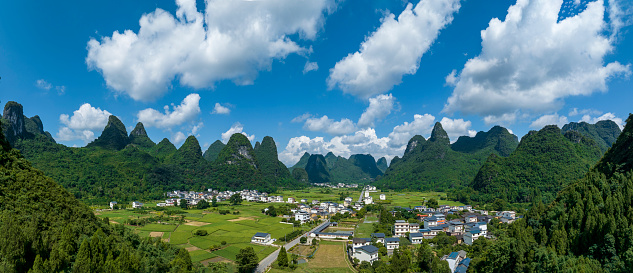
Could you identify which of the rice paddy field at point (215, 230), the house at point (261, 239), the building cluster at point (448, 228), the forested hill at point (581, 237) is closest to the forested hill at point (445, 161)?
the building cluster at point (448, 228)

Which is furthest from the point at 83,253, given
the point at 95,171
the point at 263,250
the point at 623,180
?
the point at 95,171

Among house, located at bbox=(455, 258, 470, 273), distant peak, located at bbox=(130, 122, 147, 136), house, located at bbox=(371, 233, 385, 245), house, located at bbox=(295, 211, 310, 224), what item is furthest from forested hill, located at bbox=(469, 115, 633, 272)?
distant peak, located at bbox=(130, 122, 147, 136)

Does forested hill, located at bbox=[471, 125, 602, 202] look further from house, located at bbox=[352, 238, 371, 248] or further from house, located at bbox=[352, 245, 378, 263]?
house, located at bbox=[352, 245, 378, 263]

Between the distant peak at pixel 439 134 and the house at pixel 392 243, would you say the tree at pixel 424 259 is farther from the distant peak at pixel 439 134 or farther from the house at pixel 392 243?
the distant peak at pixel 439 134

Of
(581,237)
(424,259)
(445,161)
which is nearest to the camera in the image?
(581,237)

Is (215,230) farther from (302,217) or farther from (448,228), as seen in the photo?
(448,228)

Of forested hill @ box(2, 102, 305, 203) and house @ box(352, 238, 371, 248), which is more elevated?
forested hill @ box(2, 102, 305, 203)

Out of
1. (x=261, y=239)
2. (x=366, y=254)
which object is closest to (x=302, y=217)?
(x=261, y=239)
